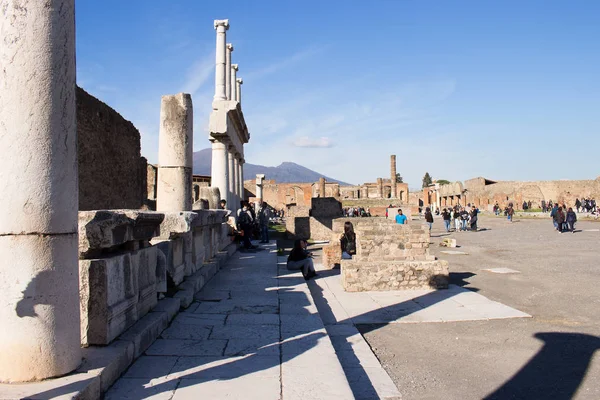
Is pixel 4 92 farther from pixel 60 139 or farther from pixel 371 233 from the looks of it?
pixel 371 233

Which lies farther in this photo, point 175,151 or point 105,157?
point 105,157

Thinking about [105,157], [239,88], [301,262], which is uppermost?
[239,88]

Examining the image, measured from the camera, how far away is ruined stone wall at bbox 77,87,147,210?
1196 centimetres

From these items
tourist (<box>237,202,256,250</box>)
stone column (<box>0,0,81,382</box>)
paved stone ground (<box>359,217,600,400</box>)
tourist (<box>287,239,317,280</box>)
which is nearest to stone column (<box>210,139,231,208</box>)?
tourist (<box>237,202,256,250</box>)

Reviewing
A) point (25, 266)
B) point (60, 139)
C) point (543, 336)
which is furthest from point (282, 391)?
point (543, 336)

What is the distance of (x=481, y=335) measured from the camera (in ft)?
19.2

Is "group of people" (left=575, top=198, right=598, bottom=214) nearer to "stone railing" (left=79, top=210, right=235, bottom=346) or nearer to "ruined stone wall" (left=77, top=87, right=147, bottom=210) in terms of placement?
"ruined stone wall" (left=77, top=87, right=147, bottom=210)

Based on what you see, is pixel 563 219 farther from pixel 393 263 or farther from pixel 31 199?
pixel 31 199

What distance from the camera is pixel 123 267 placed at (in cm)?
399

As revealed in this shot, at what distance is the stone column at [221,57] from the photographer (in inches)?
585

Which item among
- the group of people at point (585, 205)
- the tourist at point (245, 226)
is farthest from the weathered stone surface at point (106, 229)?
the group of people at point (585, 205)

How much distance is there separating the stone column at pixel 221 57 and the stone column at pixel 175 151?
7.52 metres

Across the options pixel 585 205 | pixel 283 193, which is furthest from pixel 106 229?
pixel 283 193

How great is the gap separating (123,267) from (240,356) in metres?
1.20
